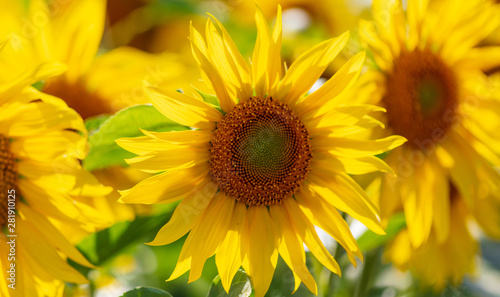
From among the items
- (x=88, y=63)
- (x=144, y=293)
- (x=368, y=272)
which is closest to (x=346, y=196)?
(x=144, y=293)

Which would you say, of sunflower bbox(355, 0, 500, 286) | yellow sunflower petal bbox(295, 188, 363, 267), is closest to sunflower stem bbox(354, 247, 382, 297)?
sunflower bbox(355, 0, 500, 286)

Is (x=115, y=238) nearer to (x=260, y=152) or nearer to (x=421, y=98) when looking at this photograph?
(x=260, y=152)

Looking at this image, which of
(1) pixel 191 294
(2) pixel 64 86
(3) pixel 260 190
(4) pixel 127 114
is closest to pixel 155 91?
(4) pixel 127 114

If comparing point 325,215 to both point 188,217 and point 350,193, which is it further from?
point 188,217

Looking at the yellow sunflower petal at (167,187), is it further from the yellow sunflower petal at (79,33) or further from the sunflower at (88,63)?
the yellow sunflower petal at (79,33)

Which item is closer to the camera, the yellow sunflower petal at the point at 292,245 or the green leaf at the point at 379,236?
the yellow sunflower petal at the point at 292,245

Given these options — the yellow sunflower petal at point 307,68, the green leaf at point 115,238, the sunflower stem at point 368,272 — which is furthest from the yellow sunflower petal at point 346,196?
the sunflower stem at point 368,272
